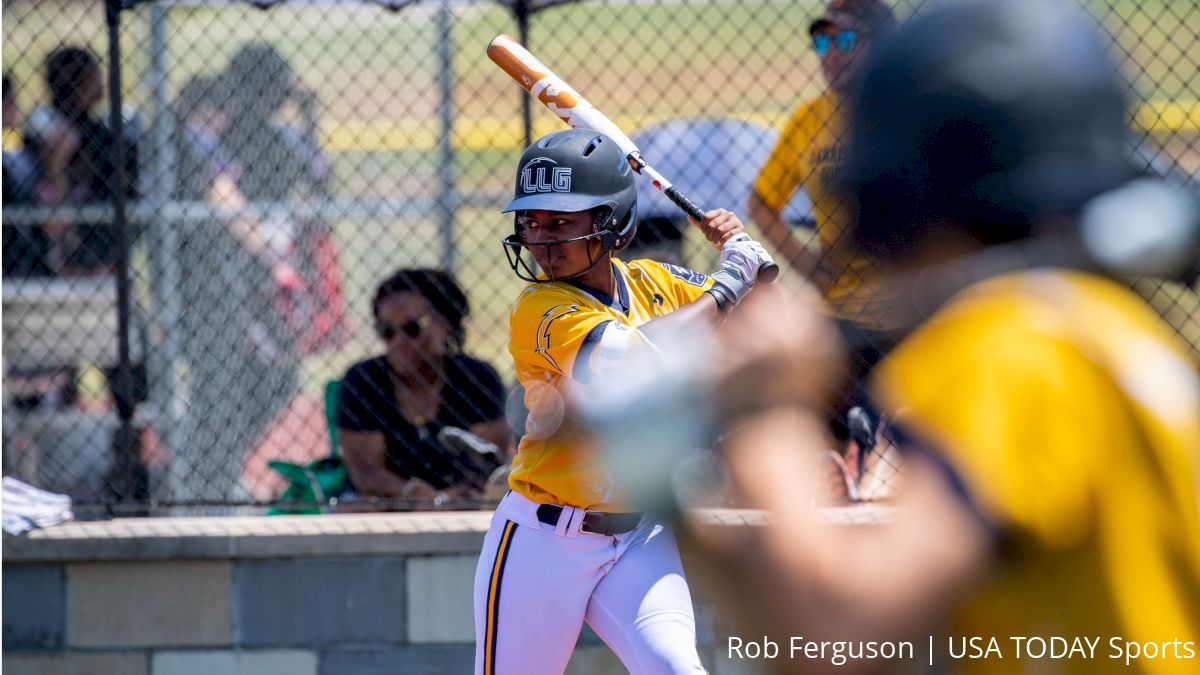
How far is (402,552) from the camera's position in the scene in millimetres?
4465

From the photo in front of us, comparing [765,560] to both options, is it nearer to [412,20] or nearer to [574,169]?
[574,169]

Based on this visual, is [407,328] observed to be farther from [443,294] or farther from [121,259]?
[121,259]

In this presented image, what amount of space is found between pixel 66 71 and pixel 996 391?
471 cm

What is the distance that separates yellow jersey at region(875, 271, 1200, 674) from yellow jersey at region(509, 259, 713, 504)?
1920 millimetres

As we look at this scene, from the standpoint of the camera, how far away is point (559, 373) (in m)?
3.30

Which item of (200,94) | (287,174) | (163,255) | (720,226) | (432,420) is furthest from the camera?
(287,174)

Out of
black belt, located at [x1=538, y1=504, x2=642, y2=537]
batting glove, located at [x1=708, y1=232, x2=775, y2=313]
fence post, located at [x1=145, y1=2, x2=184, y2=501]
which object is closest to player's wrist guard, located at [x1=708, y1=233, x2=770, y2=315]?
batting glove, located at [x1=708, y1=232, x2=775, y2=313]

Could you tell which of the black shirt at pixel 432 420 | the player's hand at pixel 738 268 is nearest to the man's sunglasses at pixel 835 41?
the player's hand at pixel 738 268

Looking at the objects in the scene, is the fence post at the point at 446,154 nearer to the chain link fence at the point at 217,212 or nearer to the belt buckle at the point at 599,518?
the chain link fence at the point at 217,212

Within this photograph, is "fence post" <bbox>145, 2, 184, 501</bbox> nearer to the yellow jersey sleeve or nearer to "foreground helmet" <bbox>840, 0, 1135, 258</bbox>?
the yellow jersey sleeve

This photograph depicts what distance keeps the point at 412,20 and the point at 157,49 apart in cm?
105

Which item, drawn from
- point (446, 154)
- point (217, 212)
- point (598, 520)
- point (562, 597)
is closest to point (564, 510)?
point (598, 520)

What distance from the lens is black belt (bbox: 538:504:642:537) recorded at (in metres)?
3.30

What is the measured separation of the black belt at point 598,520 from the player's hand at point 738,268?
60 centimetres
